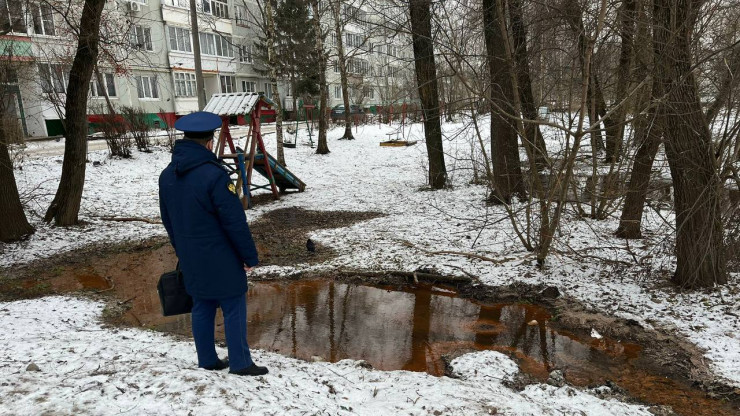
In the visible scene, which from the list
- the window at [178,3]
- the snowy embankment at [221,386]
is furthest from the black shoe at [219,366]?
the window at [178,3]

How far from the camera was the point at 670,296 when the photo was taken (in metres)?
5.09

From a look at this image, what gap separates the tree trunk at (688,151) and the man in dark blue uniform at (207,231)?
14.2 ft

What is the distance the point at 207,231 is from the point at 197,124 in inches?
28.1

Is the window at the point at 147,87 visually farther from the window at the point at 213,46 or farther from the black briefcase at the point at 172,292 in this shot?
the black briefcase at the point at 172,292

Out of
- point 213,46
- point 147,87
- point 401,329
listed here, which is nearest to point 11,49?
point 401,329

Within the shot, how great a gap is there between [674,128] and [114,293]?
6.73 metres

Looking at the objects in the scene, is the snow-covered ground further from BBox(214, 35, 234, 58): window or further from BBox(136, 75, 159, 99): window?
BBox(214, 35, 234, 58): window

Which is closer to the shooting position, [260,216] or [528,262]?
[528,262]

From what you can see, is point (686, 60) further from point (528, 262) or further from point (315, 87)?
point (315, 87)

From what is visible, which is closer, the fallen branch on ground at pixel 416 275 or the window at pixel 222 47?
the fallen branch on ground at pixel 416 275

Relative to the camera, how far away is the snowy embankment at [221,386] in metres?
2.62

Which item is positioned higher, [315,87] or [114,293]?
[315,87]

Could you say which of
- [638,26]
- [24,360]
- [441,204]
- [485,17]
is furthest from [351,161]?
[24,360]

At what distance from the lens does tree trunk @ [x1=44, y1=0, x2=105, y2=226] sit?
306 inches
